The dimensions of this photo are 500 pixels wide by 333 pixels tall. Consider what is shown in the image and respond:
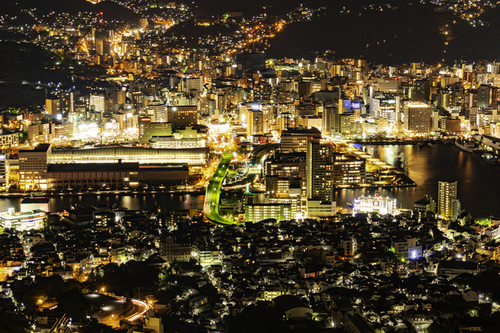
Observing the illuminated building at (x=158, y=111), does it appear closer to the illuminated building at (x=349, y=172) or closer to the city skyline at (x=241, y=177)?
the city skyline at (x=241, y=177)

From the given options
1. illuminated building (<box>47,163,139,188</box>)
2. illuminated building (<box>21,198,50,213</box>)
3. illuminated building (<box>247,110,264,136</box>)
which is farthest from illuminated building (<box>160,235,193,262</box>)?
illuminated building (<box>247,110,264,136</box>)

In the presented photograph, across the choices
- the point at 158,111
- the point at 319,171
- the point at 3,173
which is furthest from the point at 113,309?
the point at 158,111

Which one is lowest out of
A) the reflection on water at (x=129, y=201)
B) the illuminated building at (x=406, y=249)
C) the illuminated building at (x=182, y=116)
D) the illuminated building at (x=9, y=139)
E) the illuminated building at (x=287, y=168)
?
the illuminated building at (x=406, y=249)

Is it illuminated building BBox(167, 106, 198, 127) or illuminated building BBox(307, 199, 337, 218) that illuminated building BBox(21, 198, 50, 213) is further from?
illuminated building BBox(167, 106, 198, 127)

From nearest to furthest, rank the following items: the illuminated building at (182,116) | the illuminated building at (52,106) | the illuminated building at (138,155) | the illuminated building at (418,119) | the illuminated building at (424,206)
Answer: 1. the illuminated building at (424,206)
2. the illuminated building at (138,155)
3. the illuminated building at (182,116)
4. the illuminated building at (52,106)
5. the illuminated building at (418,119)

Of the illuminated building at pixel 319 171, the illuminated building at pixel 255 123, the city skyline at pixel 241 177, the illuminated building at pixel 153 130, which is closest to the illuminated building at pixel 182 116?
the city skyline at pixel 241 177

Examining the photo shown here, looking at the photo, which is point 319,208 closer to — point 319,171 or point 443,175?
point 319,171
